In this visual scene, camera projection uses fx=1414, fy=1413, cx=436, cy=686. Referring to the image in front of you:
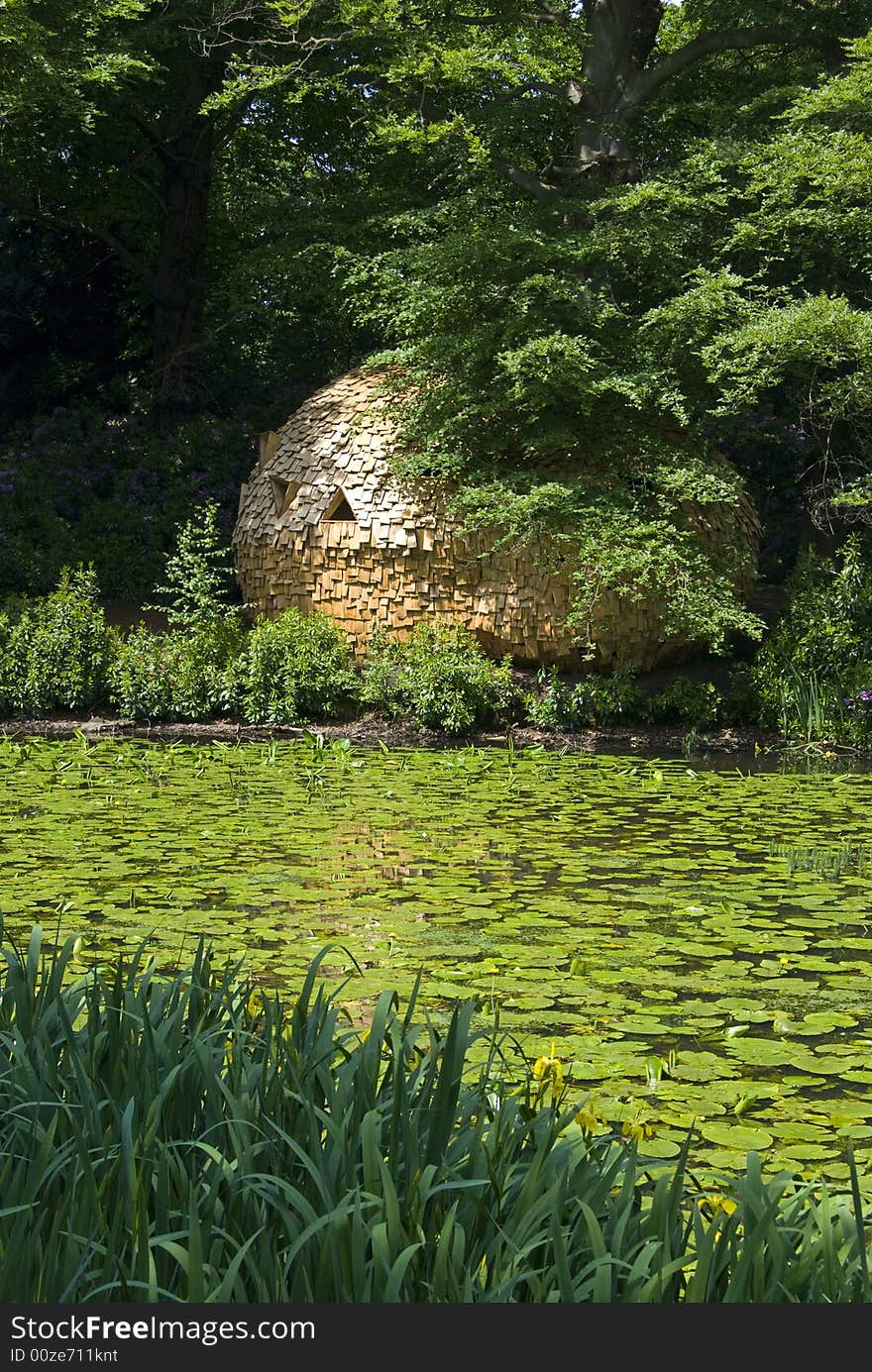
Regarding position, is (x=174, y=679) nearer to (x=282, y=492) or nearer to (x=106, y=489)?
(x=282, y=492)

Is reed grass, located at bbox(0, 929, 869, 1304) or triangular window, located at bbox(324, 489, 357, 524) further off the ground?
triangular window, located at bbox(324, 489, 357, 524)

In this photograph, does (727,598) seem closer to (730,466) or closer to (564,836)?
(730,466)

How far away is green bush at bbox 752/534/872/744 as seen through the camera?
37.2 feet

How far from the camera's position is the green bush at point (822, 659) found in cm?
1134

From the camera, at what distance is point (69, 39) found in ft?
47.5

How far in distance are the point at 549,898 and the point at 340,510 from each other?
716 cm

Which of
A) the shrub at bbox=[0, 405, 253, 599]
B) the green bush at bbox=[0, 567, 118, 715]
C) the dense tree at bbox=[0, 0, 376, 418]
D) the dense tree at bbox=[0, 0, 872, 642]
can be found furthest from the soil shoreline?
the dense tree at bbox=[0, 0, 376, 418]

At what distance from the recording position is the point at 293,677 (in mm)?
11719

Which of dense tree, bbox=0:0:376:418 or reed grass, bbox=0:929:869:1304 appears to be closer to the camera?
reed grass, bbox=0:929:869:1304

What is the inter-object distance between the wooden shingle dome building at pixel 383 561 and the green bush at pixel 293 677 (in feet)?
1.75

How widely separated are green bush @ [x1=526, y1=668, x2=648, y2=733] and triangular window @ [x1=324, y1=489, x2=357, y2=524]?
2.33 m

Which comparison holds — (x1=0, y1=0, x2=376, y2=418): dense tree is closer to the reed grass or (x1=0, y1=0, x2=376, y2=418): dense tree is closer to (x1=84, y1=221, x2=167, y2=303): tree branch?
(x1=84, y1=221, x2=167, y2=303): tree branch

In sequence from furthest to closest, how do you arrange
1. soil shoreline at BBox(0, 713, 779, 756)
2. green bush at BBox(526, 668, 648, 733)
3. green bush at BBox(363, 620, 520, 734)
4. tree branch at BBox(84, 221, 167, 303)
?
1. tree branch at BBox(84, 221, 167, 303)
2. green bush at BBox(526, 668, 648, 733)
3. green bush at BBox(363, 620, 520, 734)
4. soil shoreline at BBox(0, 713, 779, 756)

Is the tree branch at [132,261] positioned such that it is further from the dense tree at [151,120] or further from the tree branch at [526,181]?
the tree branch at [526,181]
